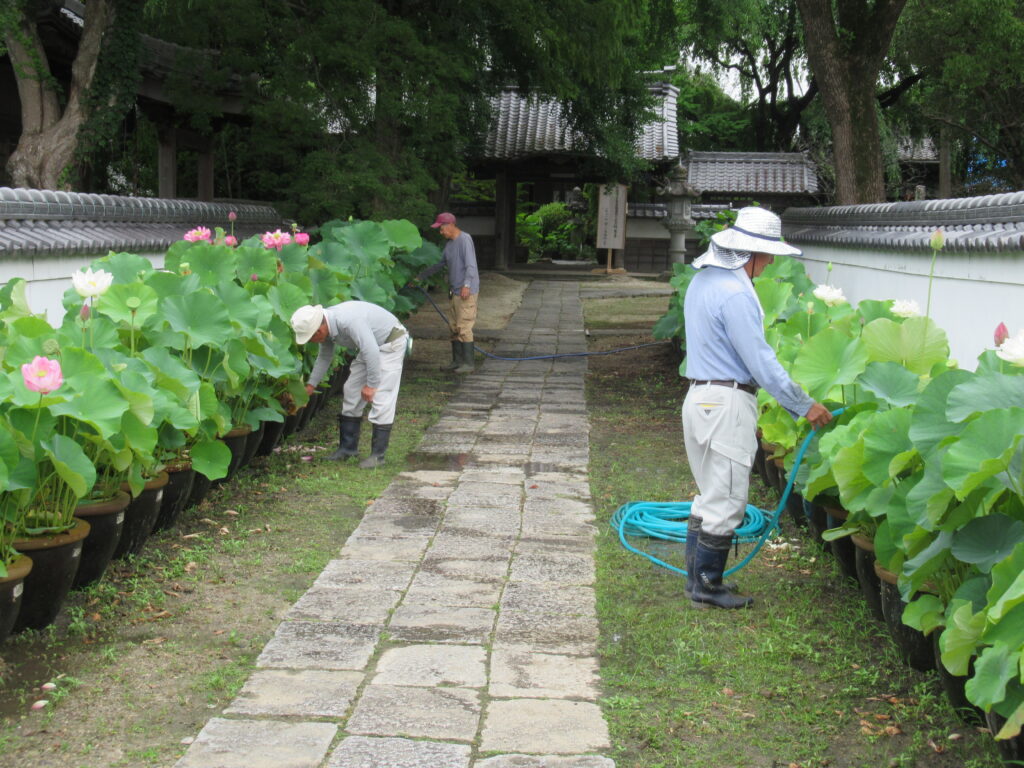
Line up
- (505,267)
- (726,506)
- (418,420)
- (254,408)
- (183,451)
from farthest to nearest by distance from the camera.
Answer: (505,267)
(418,420)
(254,408)
(183,451)
(726,506)

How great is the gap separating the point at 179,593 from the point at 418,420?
4.03 meters

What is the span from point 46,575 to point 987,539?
299cm

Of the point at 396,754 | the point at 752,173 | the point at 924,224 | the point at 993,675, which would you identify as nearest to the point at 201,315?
the point at 396,754

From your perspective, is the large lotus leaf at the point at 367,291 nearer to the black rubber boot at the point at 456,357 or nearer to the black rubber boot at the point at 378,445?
the black rubber boot at the point at 378,445

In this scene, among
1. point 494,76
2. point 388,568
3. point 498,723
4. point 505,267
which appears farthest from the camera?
point 505,267

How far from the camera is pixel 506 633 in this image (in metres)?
4.01

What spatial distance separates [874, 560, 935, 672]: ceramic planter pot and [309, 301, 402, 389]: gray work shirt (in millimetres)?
3546

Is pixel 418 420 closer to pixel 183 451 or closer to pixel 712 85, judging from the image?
pixel 183 451

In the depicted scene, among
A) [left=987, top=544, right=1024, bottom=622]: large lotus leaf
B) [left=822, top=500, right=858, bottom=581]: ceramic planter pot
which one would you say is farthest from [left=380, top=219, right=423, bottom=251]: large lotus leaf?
[left=987, top=544, right=1024, bottom=622]: large lotus leaf

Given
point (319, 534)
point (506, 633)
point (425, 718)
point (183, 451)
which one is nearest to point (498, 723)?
point (425, 718)

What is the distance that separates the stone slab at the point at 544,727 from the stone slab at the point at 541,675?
2.5 inches

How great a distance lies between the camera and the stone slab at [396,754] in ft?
9.77

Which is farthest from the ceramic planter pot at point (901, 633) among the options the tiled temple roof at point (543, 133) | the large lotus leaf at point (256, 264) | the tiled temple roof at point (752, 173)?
the tiled temple roof at point (752, 173)

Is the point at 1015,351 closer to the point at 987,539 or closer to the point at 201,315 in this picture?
the point at 987,539
